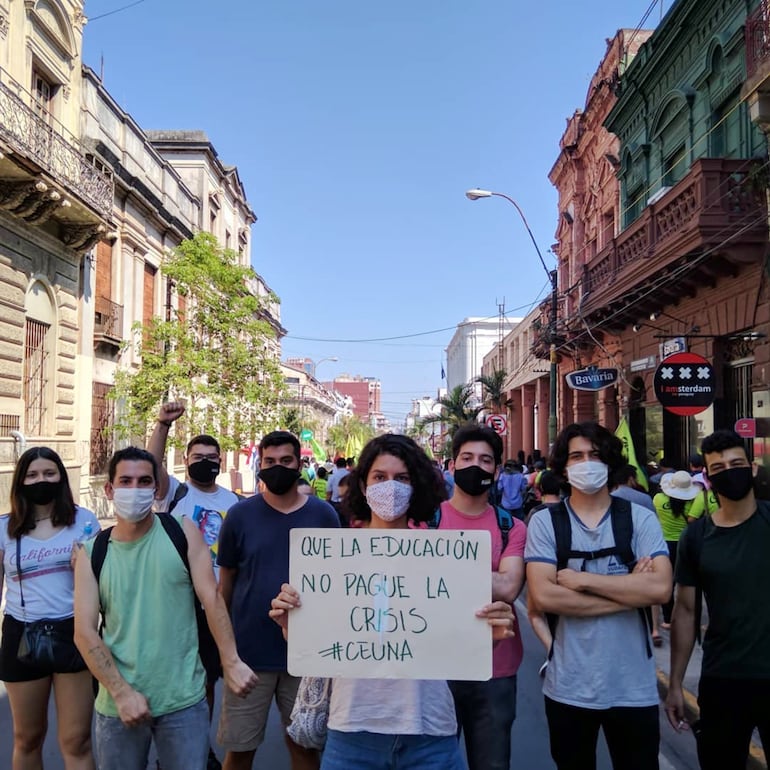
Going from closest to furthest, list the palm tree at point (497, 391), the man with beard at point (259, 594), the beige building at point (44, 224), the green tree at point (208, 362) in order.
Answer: the man with beard at point (259, 594), the beige building at point (44, 224), the green tree at point (208, 362), the palm tree at point (497, 391)

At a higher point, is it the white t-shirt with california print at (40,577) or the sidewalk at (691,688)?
the white t-shirt with california print at (40,577)

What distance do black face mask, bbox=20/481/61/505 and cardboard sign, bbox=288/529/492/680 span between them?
6.33 ft

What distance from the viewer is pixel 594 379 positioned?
1886 centimetres

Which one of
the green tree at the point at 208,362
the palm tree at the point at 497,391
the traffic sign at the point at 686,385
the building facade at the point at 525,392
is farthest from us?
the palm tree at the point at 497,391

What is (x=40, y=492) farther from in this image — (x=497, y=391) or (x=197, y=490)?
(x=497, y=391)

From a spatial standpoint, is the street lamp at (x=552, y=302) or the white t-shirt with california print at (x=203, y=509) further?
the street lamp at (x=552, y=302)

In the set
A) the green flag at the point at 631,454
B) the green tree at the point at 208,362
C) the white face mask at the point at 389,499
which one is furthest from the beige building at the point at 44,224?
the white face mask at the point at 389,499

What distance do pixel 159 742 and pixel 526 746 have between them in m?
3.05

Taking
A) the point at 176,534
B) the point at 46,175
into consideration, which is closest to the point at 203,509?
the point at 176,534

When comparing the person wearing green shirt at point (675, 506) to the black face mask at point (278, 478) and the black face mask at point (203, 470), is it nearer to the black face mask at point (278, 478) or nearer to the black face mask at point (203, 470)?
the black face mask at point (203, 470)

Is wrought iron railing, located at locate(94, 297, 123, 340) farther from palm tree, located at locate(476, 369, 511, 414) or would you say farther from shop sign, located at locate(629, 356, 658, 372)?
palm tree, located at locate(476, 369, 511, 414)

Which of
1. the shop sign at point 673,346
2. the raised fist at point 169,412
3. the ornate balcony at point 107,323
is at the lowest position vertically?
the raised fist at point 169,412

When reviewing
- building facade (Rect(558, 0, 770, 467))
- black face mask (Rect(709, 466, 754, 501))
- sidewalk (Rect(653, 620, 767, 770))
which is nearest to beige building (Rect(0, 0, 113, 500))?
building facade (Rect(558, 0, 770, 467))

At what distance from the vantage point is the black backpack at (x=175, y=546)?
3.46 m
